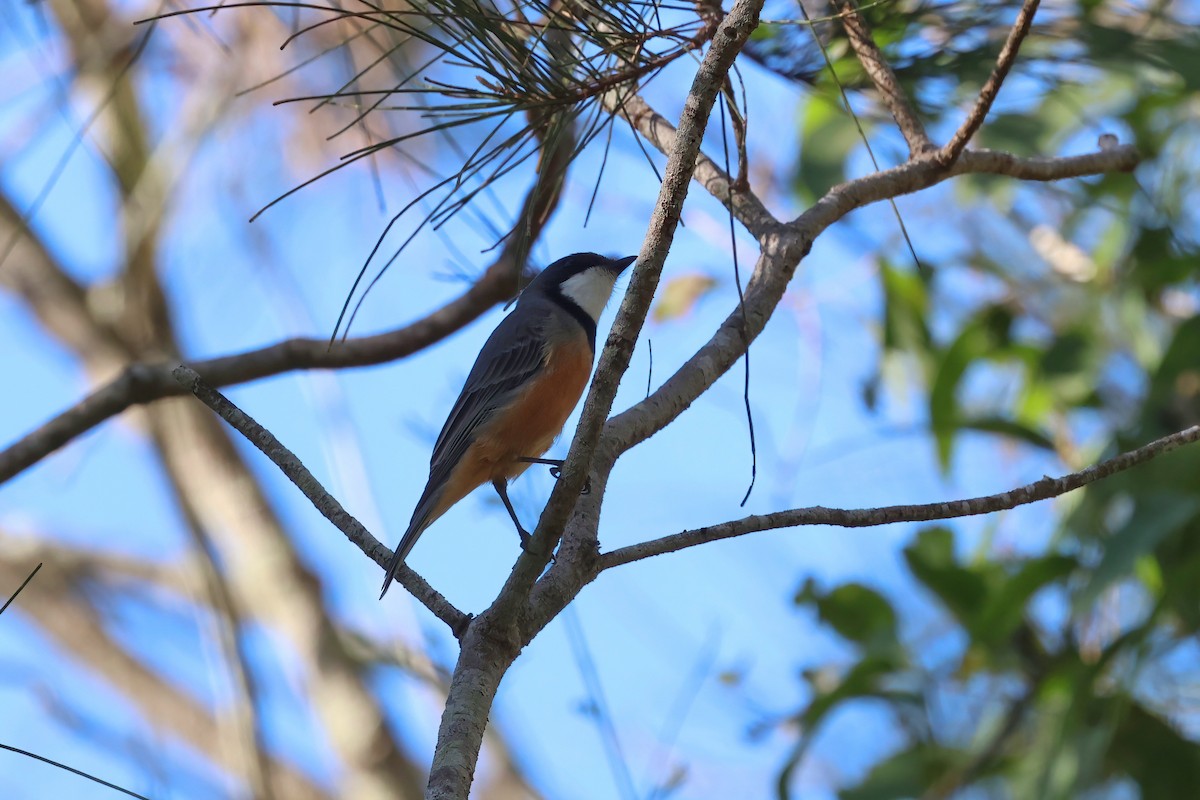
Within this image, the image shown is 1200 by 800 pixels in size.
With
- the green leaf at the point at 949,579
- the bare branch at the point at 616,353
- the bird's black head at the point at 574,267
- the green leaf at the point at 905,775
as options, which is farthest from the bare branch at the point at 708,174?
the green leaf at the point at 905,775

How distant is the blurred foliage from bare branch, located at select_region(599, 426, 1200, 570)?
163cm

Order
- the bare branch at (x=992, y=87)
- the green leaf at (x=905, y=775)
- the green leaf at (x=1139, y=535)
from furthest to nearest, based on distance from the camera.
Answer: the green leaf at (x=905, y=775) < the green leaf at (x=1139, y=535) < the bare branch at (x=992, y=87)

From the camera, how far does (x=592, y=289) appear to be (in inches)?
196

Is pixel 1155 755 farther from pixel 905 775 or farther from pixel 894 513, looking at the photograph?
pixel 894 513

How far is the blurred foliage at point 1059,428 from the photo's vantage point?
3.73 m

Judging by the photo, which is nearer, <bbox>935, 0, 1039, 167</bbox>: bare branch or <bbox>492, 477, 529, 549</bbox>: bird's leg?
<bbox>935, 0, 1039, 167</bbox>: bare branch

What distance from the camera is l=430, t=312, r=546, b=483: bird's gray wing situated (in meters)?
4.11

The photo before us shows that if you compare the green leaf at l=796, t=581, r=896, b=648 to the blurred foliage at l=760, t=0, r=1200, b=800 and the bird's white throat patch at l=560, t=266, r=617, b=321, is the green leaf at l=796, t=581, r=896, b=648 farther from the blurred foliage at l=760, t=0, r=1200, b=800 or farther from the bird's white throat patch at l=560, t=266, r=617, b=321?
the bird's white throat patch at l=560, t=266, r=617, b=321

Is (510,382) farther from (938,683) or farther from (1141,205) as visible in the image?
(1141,205)

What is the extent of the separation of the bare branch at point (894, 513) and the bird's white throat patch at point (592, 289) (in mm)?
2735

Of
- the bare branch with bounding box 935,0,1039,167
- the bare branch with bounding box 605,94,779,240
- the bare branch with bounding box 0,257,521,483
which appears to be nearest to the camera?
the bare branch with bounding box 935,0,1039,167

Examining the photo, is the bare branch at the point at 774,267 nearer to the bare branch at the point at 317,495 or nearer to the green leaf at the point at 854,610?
the bare branch at the point at 317,495

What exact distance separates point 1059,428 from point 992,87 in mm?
2975

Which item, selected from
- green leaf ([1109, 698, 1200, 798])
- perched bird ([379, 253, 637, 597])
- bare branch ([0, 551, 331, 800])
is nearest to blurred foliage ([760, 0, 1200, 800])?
green leaf ([1109, 698, 1200, 798])
